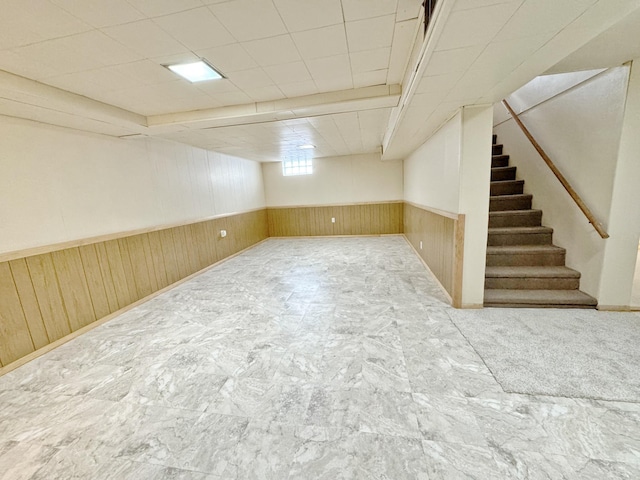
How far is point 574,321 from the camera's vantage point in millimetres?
2398

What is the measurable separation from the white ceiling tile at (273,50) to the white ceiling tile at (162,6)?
0.43m

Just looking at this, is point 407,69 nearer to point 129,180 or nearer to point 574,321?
point 574,321

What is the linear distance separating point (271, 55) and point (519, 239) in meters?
3.47

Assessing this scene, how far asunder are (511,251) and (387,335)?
197cm

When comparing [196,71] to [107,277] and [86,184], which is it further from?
[107,277]

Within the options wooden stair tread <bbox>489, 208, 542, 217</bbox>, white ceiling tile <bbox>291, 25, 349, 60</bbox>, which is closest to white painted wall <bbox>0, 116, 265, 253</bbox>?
white ceiling tile <bbox>291, 25, 349, 60</bbox>

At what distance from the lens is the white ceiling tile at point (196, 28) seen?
1426 millimetres

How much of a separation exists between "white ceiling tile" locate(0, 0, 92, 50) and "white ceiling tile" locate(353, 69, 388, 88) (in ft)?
6.26

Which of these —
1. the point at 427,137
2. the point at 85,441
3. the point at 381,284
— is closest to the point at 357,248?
the point at 381,284

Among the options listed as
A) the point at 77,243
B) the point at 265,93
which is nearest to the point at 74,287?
the point at 77,243

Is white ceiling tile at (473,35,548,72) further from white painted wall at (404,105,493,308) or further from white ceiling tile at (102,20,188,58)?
white ceiling tile at (102,20,188,58)

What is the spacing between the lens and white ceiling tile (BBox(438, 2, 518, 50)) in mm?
1179

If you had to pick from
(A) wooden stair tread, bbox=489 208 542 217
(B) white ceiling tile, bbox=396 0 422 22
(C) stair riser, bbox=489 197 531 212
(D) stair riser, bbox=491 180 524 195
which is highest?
(B) white ceiling tile, bbox=396 0 422 22

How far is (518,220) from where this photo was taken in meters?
3.43
